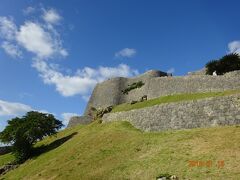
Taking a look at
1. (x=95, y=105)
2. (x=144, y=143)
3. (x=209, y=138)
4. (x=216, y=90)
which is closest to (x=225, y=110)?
(x=209, y=138)

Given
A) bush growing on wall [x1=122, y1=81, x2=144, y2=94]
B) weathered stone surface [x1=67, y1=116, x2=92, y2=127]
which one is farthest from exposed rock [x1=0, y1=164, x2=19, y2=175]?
bush growing on wall [x1=122, y1=81, x2=144, y2=94]

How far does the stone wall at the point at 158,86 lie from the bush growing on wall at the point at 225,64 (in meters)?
5.86

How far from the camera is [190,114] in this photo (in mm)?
34000

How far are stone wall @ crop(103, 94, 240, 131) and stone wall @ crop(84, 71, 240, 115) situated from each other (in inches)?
333

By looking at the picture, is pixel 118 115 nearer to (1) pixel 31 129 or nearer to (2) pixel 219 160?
(1) pixel 31 129

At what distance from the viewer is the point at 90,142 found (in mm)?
38156

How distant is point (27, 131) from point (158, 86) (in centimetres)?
1950

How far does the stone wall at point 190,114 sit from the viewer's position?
3136 cm

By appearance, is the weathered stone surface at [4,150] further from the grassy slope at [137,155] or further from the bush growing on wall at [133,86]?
the bush growing on wall at [133,86]

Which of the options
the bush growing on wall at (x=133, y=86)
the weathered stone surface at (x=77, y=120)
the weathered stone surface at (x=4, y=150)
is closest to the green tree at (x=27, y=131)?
the weathered stone surface at (x=77, y=120)

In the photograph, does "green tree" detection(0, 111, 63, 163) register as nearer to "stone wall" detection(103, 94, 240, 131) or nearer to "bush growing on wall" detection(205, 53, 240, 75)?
"stone wall" detection(103, 94, 240, 131)

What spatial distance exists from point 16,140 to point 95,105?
98.7 feet

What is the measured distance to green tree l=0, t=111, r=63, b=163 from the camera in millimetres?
45156

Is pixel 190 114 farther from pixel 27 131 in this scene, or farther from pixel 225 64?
pixel 27 131
